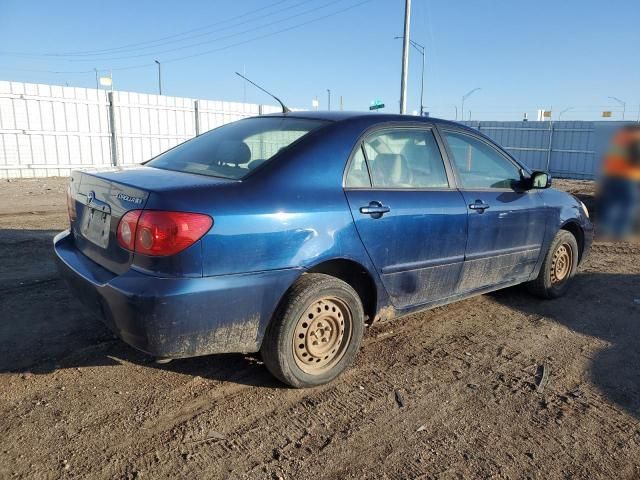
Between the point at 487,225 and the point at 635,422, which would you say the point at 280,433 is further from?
the point at 487,225

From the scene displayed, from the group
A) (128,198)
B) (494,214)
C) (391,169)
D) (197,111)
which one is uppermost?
(197,111)

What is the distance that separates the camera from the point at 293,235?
2.82 metres

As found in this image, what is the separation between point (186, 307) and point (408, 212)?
158cm

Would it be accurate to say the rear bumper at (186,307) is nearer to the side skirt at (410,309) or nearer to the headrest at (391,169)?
the side skirt at (410,309)

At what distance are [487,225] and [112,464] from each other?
2959 millimetres

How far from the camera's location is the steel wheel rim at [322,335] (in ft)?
9.89

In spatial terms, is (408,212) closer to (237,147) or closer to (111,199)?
(237,147)

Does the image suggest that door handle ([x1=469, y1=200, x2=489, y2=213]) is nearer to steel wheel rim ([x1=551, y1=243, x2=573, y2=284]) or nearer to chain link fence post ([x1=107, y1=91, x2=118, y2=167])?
steel wheel rim ([x1=551, y1=243, x2=573, y2=284])

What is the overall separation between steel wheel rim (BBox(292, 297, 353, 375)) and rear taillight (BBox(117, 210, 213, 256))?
2.63 feet

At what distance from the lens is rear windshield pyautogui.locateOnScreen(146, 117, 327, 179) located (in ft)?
10.3

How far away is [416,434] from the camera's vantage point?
8.90ft

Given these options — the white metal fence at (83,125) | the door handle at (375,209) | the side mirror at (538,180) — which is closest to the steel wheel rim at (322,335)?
the door handle at (375,209)

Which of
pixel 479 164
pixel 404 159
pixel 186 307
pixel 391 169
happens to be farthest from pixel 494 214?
pixel 186 307

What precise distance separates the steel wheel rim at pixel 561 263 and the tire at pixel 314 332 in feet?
8.48
